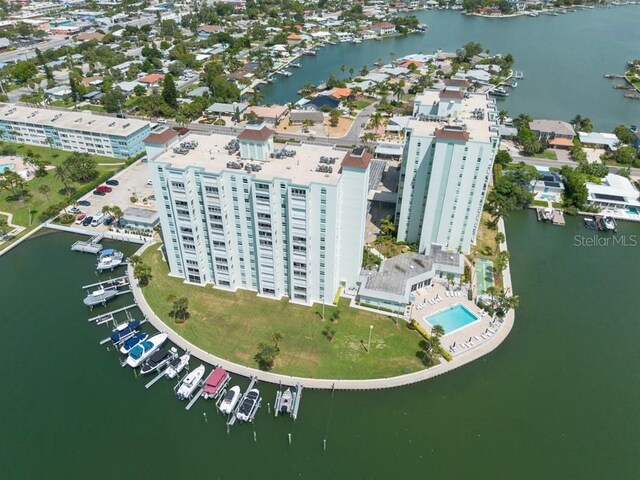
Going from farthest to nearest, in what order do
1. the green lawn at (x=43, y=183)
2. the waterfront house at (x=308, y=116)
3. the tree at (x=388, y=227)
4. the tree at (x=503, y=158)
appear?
1. the waterfront house at (x=308, y=116)
2. the tree at (x=503, y=158)
3. the green lawn at (x=43, y=183)
4. the tree at (x=388, y=227)

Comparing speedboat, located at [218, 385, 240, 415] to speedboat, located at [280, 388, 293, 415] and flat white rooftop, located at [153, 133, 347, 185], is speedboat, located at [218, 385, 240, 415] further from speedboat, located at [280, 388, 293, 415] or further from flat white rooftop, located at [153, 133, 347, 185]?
flat white rooftop, located at [153, 133, 347, 185]

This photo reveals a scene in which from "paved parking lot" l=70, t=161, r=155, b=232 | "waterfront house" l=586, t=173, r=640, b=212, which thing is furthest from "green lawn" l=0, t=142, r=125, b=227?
"waterfront house" l=586, t=173, r=640, b=212

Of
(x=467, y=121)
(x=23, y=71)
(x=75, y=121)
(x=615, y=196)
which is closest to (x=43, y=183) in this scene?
(x=75, y=121)

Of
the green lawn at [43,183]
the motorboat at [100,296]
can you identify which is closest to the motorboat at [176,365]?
the motorboat at [100,296]

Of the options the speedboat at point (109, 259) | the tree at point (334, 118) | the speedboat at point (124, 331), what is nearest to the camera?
the speedboat at point (124, 331)

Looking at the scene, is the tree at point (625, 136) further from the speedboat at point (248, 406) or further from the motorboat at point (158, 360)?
the motorboat at point (158, 360)

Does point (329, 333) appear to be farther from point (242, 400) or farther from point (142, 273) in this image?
point (142, 273)

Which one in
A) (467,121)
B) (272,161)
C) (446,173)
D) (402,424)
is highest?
(467,121)
